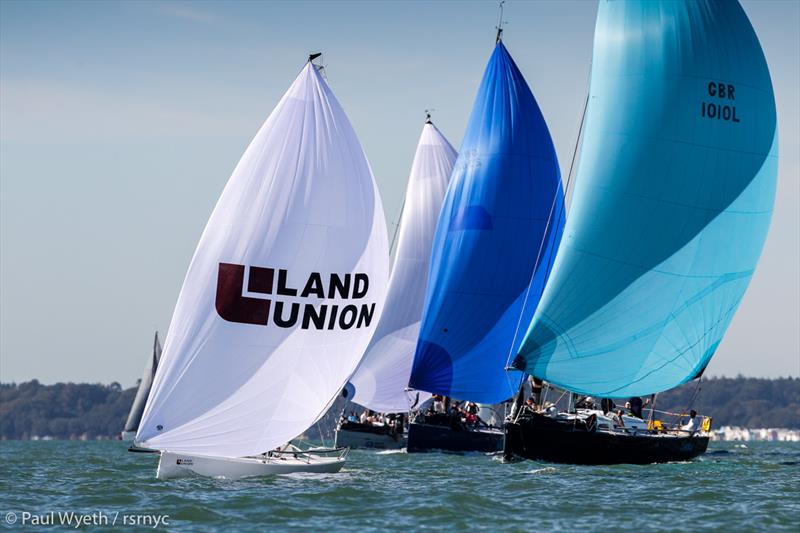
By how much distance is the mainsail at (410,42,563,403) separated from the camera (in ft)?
144

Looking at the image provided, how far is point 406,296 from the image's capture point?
54.8 metres

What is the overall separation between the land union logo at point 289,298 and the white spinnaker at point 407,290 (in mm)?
22996

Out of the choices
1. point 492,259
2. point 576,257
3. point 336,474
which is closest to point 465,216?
point 492,259

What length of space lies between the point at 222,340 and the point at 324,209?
151 inches

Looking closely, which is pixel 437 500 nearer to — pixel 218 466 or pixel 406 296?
pixel 218 466

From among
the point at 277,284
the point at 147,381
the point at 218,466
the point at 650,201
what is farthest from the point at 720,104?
the point at 147,381

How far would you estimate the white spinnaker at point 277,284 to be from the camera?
28.7 m

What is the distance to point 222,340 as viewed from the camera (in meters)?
28.8

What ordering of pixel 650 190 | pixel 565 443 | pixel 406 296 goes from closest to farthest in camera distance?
pixel 650 190 → pixel 565 443 → pixel 406 296

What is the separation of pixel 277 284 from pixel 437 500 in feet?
20.3

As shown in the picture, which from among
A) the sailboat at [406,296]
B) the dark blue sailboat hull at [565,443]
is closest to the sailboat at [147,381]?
the sailboat at [406,296]

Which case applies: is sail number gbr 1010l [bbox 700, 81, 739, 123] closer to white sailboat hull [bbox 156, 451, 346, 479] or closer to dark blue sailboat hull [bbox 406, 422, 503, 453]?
white sailboat hull [bbox 156, 451, 346, 479]

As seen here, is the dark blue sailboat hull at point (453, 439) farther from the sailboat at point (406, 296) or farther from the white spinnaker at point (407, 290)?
the white spinnaker at point (407, 290)

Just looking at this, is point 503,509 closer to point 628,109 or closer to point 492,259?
point 628,109
